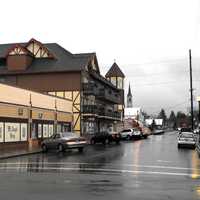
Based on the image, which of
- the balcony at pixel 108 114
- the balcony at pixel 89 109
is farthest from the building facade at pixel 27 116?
the balcony at pixel 108 114

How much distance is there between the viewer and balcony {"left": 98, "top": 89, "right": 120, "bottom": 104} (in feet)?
243

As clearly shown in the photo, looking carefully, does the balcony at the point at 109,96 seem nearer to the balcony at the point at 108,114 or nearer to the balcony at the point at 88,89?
the balcony at the point at 108,114

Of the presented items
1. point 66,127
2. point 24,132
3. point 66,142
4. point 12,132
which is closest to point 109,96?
point 66,127

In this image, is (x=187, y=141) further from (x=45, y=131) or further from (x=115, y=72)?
(x=115, y=72)

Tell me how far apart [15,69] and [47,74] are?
4.54 metres

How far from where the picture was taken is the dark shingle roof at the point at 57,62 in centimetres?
6153

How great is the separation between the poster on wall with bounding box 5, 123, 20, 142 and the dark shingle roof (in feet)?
67.1

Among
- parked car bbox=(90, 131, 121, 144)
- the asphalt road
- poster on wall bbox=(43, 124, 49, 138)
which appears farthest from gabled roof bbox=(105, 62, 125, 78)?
the asphalt road

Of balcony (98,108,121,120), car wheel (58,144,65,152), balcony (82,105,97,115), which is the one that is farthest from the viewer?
balcony (98,108,121,120)

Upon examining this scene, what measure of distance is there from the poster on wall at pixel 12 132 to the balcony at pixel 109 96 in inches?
1257

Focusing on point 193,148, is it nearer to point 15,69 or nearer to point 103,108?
point 15,69

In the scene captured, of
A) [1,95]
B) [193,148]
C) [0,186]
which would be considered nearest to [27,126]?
[1,95]

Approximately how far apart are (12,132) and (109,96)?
4266 cm

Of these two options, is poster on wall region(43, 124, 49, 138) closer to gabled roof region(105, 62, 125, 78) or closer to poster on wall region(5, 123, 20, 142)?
poster on wall region(5, 123, 20, 142)
